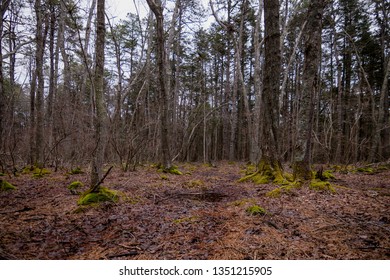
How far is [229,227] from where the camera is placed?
3.05 metres

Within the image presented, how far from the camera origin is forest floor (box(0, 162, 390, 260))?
7.91ft

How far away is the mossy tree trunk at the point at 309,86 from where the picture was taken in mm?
5344

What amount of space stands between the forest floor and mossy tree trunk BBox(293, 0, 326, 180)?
2.65 ft

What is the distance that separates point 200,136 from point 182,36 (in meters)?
11.6

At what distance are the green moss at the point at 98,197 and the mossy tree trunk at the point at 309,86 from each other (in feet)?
14.8

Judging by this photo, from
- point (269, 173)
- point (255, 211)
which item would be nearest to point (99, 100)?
point (255, 211)

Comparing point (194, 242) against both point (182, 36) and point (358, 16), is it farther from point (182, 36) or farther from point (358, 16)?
point (358, 16)

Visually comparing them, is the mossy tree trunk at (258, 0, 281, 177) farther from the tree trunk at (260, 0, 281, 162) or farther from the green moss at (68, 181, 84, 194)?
the green moss at (68, 181, 84, 194)

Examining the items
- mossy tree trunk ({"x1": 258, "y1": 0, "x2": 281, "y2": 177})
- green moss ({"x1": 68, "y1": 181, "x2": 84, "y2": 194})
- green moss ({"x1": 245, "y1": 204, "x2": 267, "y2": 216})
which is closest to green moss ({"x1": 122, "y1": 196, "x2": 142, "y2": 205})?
green moss ({"x1": 68, "y1": 181, "x2": 84, "y2": 194})

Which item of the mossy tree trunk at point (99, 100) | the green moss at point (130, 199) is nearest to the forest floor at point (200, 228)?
the green moss at point (130, 199)

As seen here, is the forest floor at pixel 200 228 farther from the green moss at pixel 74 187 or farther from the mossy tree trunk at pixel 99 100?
the mossy tree trunk at pixel 99 100

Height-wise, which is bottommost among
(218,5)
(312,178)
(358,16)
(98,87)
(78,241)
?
A: (78,241)

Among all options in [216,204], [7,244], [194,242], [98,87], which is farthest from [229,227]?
[98,87]

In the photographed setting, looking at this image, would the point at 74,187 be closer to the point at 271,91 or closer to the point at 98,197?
the point at 98,197
